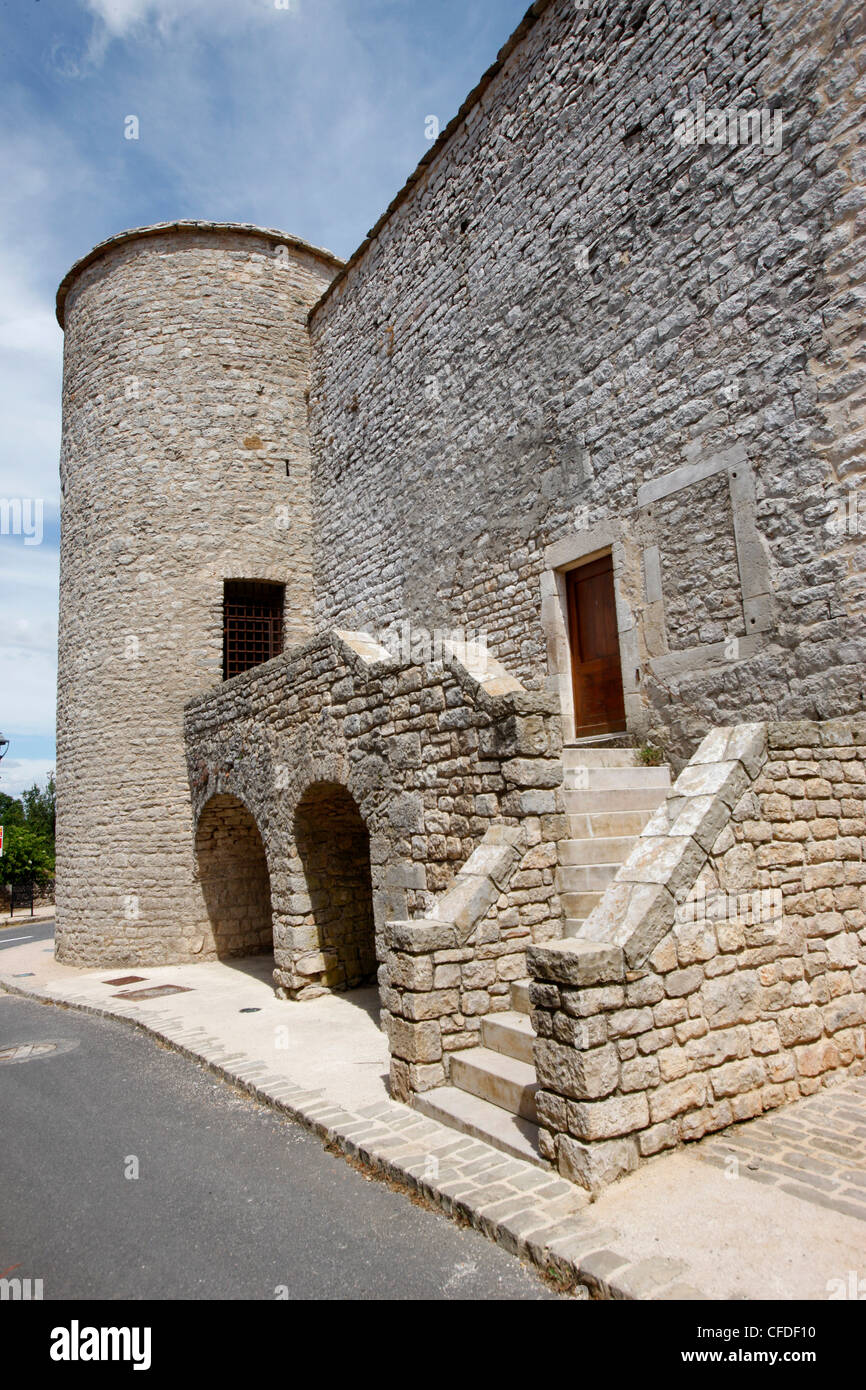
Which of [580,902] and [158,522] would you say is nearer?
[580,902]

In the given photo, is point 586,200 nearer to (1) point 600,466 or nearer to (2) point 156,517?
(1) point 600,466

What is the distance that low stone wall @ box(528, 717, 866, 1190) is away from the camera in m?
3.14

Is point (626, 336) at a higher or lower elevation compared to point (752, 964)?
higher

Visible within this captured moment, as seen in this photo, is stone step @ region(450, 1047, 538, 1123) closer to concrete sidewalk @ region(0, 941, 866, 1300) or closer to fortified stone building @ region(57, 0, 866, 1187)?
fortified stone building @ region(57, 0, 866, 1187)

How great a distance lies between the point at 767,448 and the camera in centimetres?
566

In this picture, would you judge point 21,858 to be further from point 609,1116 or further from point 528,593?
point 609,1116

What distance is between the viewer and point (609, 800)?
205 inches

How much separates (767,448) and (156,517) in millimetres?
8662

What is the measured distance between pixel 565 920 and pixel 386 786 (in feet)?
6.21

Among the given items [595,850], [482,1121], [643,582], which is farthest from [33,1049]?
[643,582]
